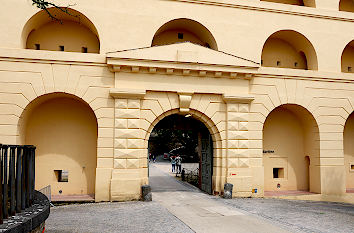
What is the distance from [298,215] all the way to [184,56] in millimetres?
7664

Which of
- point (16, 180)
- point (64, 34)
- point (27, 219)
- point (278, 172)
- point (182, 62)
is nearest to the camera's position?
point (27, 219)

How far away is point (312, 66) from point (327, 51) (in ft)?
3.48

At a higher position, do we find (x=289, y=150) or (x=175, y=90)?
(x=175, y=90)

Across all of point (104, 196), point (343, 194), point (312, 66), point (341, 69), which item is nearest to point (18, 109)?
point (104, 196)

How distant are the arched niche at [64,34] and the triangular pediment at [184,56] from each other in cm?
233

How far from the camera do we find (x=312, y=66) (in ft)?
50.5

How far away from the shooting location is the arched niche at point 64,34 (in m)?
13.2

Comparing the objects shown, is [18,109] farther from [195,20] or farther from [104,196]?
[195,20]

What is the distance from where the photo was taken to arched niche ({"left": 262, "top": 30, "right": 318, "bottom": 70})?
15320 mm

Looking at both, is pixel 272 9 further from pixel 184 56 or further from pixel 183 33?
pixel 184 56

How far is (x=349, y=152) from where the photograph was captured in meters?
16.2

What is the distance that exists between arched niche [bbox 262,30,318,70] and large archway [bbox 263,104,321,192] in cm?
259

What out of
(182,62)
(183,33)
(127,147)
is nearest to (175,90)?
(182,62)

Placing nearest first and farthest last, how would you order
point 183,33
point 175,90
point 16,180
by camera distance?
1. point 16,180
2. point 175,90
3. point 183,33
